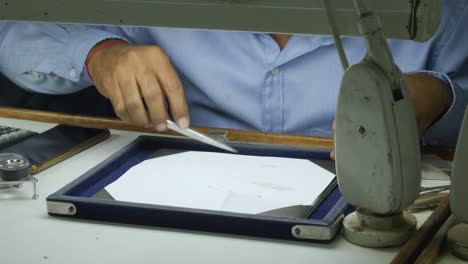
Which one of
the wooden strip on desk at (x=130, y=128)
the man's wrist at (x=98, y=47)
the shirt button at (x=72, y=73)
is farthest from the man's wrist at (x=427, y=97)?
the shirt button at (x=72, y=73)

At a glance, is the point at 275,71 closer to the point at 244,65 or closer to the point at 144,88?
the point at 244,65

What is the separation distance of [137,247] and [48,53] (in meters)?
0.91

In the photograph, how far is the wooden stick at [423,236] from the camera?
1063 mm

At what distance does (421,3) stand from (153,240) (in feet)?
1.69

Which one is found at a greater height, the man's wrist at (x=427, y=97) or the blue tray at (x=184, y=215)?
the man's wrist at (x=427, y=97)

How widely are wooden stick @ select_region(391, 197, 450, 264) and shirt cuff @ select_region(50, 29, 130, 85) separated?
0.90 meters

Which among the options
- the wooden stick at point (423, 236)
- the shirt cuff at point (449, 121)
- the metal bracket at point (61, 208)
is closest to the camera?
the wooden stick at point (423, 236)

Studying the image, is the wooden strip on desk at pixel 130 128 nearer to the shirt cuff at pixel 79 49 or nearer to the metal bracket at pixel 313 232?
the shirt cuff at pixel 79 49

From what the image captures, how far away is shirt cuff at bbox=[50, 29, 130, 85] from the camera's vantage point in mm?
1795

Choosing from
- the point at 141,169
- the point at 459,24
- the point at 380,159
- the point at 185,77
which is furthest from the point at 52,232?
the point at 459,24

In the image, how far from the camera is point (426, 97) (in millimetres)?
1527

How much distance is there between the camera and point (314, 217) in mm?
1198

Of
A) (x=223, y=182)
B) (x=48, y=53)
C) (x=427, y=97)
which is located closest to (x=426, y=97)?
(x=427, y=97)

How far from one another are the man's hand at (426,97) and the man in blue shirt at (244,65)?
88 mm
